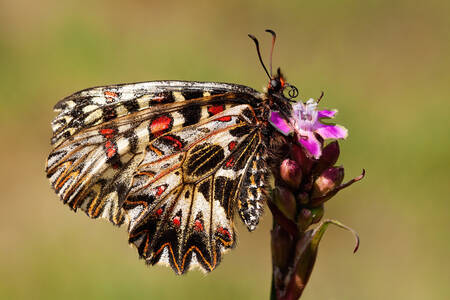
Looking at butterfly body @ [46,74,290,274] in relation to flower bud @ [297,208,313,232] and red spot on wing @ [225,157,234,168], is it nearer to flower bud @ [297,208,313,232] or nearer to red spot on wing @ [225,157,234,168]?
red spot on wing @ [225,157,234,168]

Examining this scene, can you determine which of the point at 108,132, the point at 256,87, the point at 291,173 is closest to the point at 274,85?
the point at 291,173

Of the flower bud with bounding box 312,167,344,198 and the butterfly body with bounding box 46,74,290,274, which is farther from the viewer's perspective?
the butterfly body with bounding box 46,74,290,274

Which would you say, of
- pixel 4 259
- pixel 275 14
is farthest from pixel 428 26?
pixel 4 259

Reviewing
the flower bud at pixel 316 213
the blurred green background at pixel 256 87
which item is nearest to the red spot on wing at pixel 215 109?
the flower bud at pixel 316 213

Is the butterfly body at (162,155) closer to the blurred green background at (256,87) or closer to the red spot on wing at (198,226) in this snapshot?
the red spot on wing at (198,226)

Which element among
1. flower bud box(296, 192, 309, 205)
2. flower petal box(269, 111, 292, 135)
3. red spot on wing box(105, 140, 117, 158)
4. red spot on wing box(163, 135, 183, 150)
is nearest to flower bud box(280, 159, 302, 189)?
flower bud box(296, 192, 309, 205)

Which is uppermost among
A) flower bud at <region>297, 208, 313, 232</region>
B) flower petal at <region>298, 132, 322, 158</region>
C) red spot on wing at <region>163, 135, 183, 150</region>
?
red spot on wing at <region>163, 135, 183, 150</region>
